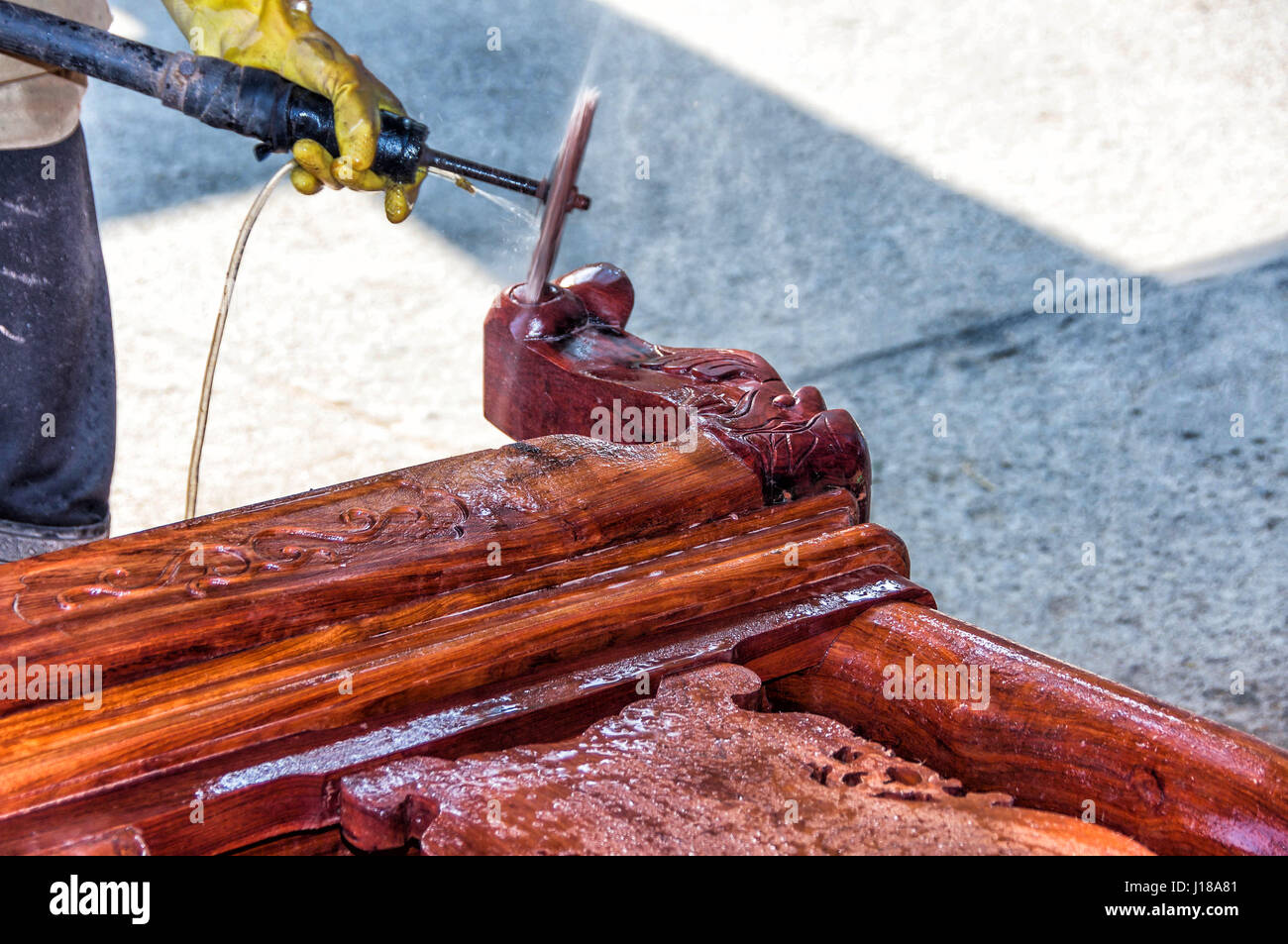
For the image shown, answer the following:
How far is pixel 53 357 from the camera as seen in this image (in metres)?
1.99

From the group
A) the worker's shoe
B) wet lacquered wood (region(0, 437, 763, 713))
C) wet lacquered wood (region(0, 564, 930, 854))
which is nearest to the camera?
wet lacquered wood (region(0, 564, 930, 854))

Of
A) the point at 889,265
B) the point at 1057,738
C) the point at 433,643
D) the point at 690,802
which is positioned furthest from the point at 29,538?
the point at 889,265

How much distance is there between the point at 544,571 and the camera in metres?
1.14

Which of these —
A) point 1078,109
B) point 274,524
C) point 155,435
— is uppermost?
point 1078,109

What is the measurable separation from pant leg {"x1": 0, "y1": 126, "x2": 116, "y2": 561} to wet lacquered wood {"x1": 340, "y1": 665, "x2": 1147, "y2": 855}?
1.33 m

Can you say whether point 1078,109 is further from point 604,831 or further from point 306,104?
point 604,831

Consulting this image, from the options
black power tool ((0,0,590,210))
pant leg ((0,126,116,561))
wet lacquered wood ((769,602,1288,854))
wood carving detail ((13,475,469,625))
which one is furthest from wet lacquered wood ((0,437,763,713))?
pant leg ((0,126,116,561))

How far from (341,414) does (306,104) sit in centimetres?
173

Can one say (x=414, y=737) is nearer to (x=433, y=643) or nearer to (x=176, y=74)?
(x=433, y=643)

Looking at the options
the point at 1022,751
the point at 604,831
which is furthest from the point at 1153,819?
the point at 604,831

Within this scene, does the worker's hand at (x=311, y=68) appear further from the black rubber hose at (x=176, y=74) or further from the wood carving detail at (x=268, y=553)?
the wood carving detail at (x=268, y=553)

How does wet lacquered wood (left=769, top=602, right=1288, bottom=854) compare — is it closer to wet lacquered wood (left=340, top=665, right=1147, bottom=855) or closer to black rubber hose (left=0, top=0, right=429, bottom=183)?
wet lacquered wood (left=340, top=665, right=1147, bottom=855)

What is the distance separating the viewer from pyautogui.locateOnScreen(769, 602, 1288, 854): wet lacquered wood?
0.90 m
